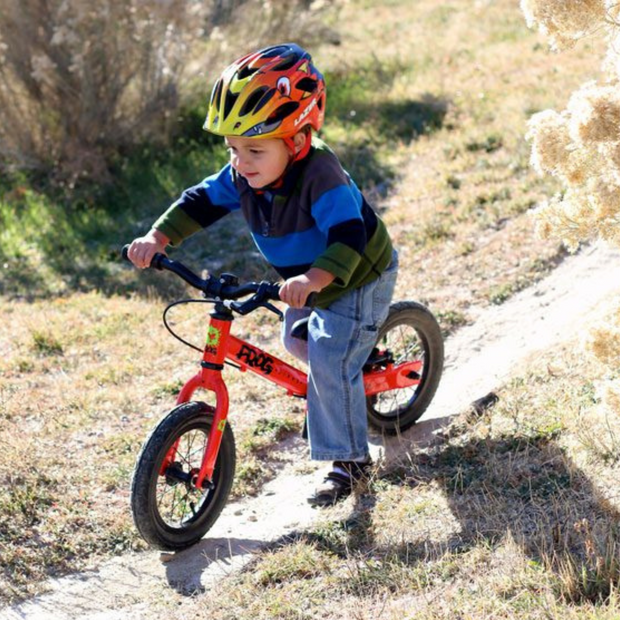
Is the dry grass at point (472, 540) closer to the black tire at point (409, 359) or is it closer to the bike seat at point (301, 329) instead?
the black tire at point (409, 359)

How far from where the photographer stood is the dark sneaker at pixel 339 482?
4844mm

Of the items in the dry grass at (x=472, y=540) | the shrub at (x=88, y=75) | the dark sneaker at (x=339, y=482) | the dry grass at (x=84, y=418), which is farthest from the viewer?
the shrub at (x=88, y=75)

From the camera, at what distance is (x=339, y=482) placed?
16.0ft

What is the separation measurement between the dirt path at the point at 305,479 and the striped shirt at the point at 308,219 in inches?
44.0

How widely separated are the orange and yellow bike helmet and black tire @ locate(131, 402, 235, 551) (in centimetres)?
122

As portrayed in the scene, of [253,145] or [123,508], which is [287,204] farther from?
[123,508]

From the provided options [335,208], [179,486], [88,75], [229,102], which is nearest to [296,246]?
[335,208]

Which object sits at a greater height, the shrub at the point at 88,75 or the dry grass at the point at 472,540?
the shrub at the point at 88,75

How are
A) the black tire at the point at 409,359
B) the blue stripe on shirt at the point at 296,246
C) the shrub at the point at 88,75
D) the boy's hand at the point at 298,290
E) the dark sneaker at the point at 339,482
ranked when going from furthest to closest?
the shrub at the point at 88,75, the black tire at the point at 409,359, the dark sneaker at the point at 339,482, the blue stripe on shirt at the point at 296,246, the boy's hand at the point at 298,290

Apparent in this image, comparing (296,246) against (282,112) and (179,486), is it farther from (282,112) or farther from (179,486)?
(179,486)

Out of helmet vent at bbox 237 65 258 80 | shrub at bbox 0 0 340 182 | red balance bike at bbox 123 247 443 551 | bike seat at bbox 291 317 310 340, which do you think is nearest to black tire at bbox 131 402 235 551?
red balance bike at bbox 123 247 443 551

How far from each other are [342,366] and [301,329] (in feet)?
1.08


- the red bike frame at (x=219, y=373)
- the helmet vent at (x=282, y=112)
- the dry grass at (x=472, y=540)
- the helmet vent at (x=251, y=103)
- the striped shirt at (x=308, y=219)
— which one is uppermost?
the helmet vent at (x=251, y=103)

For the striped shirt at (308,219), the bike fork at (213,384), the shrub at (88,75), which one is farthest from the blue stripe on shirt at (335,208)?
the shrub at (88,75)
